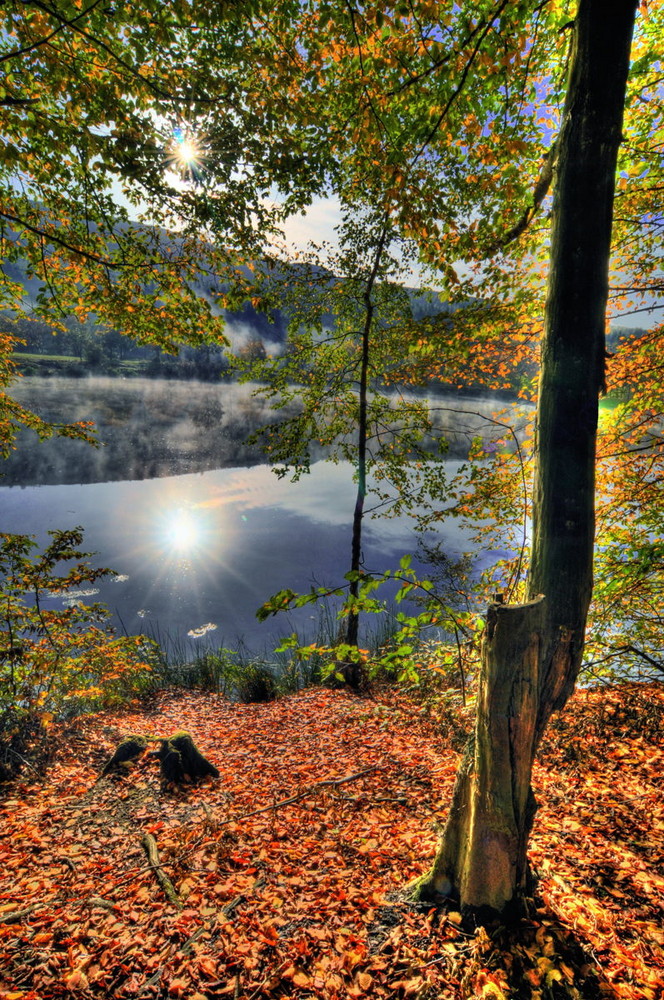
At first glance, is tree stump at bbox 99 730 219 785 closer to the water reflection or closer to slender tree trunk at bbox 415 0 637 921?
slender tree trunk at bbox 415 0 637 921

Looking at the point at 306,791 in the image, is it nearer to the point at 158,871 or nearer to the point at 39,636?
the point at 158,871

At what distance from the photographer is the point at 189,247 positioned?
14.7ft

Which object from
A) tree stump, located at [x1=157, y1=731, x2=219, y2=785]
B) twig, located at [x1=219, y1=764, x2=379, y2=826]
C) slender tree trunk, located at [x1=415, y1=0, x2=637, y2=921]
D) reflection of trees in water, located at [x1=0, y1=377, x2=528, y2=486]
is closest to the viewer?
slender tree trunk, located at [x1=415, y1=0, x2=637, y2=921]

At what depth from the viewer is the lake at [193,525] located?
14203mm

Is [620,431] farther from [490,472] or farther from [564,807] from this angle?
[564,807]

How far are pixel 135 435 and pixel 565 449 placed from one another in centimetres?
3684

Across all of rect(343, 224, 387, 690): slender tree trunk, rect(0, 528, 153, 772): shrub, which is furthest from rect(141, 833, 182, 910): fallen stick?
rect(343, 224, 387, 690): slender tree trunk

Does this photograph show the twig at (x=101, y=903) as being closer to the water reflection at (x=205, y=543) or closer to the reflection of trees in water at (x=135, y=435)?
the water reflection at (x=205, y=543)

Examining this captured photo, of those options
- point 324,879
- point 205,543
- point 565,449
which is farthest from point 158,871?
point 205,543

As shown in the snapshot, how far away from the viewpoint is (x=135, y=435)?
110 ft

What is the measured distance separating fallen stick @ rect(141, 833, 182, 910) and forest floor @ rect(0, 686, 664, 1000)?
56 mm

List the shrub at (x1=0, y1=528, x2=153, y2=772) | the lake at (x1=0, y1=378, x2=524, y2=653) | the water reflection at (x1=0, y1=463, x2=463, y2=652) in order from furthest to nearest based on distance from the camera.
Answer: the lake at (x1=0, y1=378, x2=524, y2=653), the water reflection at (x1=0, y1=463, x2=463, y2=652), the shrub at (x1=0, y1=528, x2=153, y2=772)

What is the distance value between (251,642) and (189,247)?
11.8 m

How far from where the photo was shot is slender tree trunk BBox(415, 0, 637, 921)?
1.93m
